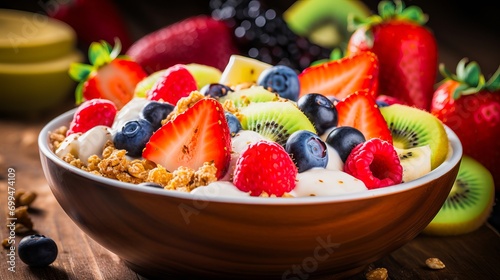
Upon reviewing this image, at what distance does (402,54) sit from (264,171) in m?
0.78

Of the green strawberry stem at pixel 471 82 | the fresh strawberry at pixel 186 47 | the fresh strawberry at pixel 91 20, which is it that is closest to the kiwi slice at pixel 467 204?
the green strawberry stem at pixel 471 82

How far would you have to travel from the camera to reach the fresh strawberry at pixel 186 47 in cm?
194

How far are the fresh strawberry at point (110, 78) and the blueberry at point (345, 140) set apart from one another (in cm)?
50

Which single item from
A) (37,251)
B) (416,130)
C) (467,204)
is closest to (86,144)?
(37,251)

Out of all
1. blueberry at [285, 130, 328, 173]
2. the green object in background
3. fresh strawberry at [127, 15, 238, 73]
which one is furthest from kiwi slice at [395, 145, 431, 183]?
the green object in background

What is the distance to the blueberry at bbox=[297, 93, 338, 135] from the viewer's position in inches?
43.9

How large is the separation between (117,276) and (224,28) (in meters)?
1.07

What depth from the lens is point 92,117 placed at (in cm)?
117

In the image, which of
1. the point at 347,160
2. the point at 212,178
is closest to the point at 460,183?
the point at 347,160

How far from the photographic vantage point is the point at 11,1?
2717 mm

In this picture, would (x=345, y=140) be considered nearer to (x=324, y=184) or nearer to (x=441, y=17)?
(x=324, y=184)

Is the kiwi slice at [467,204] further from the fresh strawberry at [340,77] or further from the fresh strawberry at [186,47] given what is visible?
the fresh strawberry at [186,47]

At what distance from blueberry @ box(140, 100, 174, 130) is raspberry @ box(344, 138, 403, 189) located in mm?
289

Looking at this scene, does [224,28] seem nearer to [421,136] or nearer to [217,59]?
[217,59]
